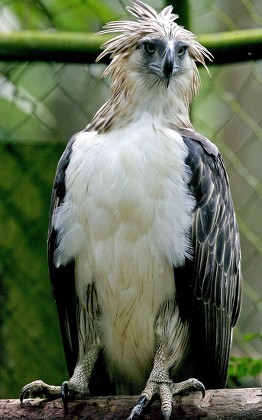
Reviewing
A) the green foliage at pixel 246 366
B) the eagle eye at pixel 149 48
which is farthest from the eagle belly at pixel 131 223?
the green foliage at pixel 246 366

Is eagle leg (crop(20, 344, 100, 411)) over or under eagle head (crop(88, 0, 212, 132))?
under

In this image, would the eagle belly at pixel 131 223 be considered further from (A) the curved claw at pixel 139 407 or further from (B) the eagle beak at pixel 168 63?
(A) the curved claw at pixel 139 407

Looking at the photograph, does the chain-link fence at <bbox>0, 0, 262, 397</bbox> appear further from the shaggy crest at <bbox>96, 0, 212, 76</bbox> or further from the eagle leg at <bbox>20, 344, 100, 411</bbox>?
the eagle leg at <bbox>20, 344, 100, 411</bbox>

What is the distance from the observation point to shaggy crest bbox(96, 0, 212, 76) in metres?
5.98

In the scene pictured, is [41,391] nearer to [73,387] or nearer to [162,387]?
[73,387]

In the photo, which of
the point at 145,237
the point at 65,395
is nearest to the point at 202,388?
the point at 65,395

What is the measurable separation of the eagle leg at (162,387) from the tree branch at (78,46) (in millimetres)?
1725

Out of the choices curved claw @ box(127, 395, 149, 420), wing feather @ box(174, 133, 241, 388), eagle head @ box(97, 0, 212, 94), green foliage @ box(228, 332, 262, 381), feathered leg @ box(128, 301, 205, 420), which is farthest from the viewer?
green foliage @ box(228, 332, 262, 381)

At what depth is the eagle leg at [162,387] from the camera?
17.6 feet

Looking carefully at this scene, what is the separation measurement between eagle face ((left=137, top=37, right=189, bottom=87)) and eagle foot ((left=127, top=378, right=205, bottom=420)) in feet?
5.08

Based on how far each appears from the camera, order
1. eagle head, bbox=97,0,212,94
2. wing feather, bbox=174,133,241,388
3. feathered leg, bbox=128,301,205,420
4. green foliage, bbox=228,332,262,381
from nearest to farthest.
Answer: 1. feathered leg, bbox=128,301,205,420
2. wing feather, bbox=174,133,241,388
3. eagle head, bbox=97,0,212,94
4. green foliage, bbox=228,332,262,381

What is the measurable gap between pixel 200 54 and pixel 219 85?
66 cm

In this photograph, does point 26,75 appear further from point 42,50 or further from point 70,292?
point 70,292

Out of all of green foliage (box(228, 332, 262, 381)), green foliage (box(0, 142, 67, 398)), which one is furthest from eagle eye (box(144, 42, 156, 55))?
green foliage (box(228, 332, 262, 381))
